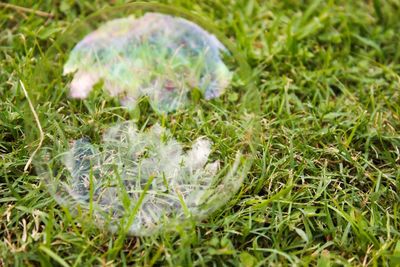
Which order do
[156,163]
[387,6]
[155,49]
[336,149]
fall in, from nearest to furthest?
[156,163] → [336,149] → [155,49] → [387,6]

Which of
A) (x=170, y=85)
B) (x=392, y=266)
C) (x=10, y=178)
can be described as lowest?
(x=392, y=266)

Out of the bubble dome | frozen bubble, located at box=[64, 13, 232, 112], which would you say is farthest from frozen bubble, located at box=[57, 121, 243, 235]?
frozen bubble, located at box=[64, 13, 232, 112]

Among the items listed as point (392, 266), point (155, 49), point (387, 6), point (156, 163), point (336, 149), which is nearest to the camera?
point (392, 266)

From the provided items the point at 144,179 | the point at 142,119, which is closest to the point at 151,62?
the point at 142,119

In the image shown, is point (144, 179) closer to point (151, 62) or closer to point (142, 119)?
point (142, 119)

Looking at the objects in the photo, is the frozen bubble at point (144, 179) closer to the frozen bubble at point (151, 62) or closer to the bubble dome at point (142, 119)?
the bubble dome at point (142, 119)

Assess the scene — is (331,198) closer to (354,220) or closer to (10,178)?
(354,220)

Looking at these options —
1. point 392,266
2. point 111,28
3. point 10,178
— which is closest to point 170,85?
point 111,28

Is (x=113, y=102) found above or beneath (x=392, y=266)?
above
